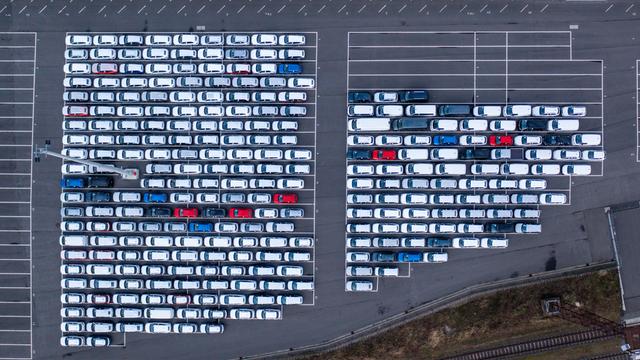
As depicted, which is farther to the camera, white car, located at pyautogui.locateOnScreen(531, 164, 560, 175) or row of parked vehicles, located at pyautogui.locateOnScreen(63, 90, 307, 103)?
row of parked vehicles, located at pyautogui.locateOnScreen(63, 90, 307, 103)

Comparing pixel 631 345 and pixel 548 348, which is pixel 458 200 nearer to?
pixel 548 348

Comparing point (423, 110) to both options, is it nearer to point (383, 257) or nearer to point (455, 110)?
point (455, 110)

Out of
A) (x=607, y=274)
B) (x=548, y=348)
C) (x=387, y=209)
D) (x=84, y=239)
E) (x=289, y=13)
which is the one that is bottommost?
(x=548, y=348)

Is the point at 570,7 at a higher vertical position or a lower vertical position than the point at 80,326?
higher

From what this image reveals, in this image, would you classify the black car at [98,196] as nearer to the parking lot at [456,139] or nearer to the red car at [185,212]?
the red car at [185,212]

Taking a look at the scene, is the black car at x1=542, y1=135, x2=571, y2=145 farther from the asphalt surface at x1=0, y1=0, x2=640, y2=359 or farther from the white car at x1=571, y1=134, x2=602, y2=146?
the asphalt surface at x1=0, y1=0, x2=640, y2=359

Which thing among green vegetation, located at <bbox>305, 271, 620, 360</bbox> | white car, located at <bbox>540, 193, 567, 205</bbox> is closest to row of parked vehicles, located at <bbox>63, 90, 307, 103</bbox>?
white car, located at <bbox>540, 193, 567, 205</bbox>

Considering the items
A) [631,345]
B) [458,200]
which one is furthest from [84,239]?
[631,345]
